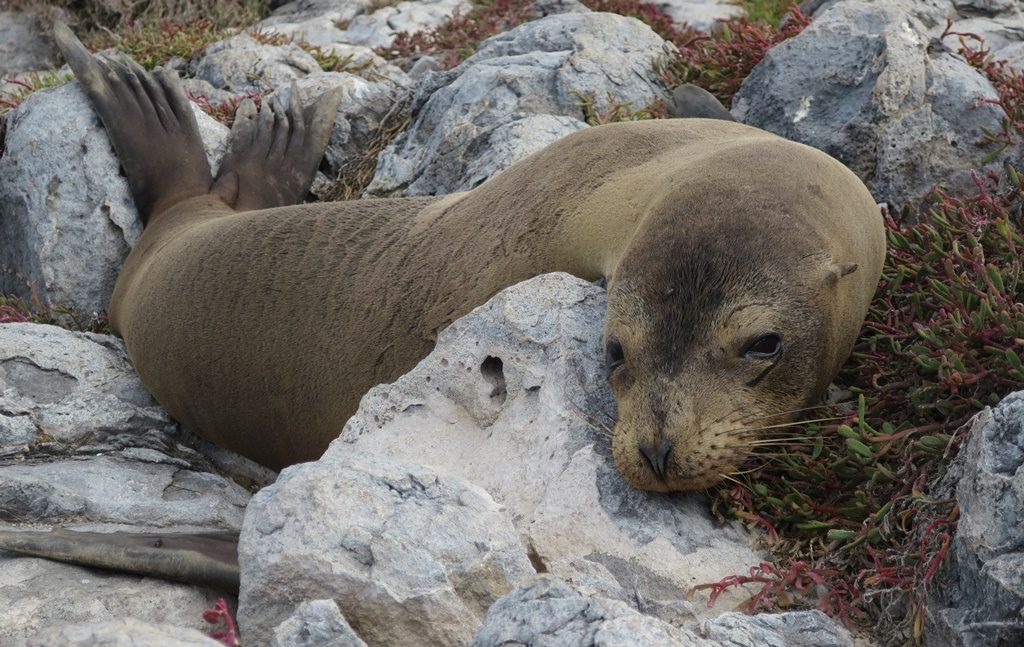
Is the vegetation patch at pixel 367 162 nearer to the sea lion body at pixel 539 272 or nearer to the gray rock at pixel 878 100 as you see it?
the sea lion body at pixel 539 272

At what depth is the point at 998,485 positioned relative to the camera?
2633 mm

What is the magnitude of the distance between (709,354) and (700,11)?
6.72 metres

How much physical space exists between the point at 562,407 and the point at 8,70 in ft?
29.9

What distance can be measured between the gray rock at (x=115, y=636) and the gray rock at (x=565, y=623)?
1.83ft

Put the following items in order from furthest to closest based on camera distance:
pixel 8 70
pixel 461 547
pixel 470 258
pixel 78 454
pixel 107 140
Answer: pixel 8 70 → pixel 107 140 → pixel 78 454 → pixel 470 258 → pixel 461 547

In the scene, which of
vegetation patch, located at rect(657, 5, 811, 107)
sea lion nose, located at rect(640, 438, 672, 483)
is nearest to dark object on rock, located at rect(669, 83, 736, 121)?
vegetation patch, located at rect(657, 5, 811, 107)

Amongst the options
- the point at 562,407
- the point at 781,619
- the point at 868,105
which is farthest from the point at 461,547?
the point at 868,105

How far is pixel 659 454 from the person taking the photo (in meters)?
3.42

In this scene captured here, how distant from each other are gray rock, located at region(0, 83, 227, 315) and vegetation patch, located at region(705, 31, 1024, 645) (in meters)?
5.03

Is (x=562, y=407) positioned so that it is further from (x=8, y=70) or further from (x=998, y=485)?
(x=8, y=70)

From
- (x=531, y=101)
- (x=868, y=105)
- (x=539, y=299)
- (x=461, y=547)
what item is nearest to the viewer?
(x=461, y=547)

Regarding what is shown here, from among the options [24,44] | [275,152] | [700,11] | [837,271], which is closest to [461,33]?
[700,11]

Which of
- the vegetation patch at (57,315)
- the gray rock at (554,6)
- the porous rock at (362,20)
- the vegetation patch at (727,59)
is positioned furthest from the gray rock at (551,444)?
the porous rock at (362,20)

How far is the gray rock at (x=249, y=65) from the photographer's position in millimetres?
8945
